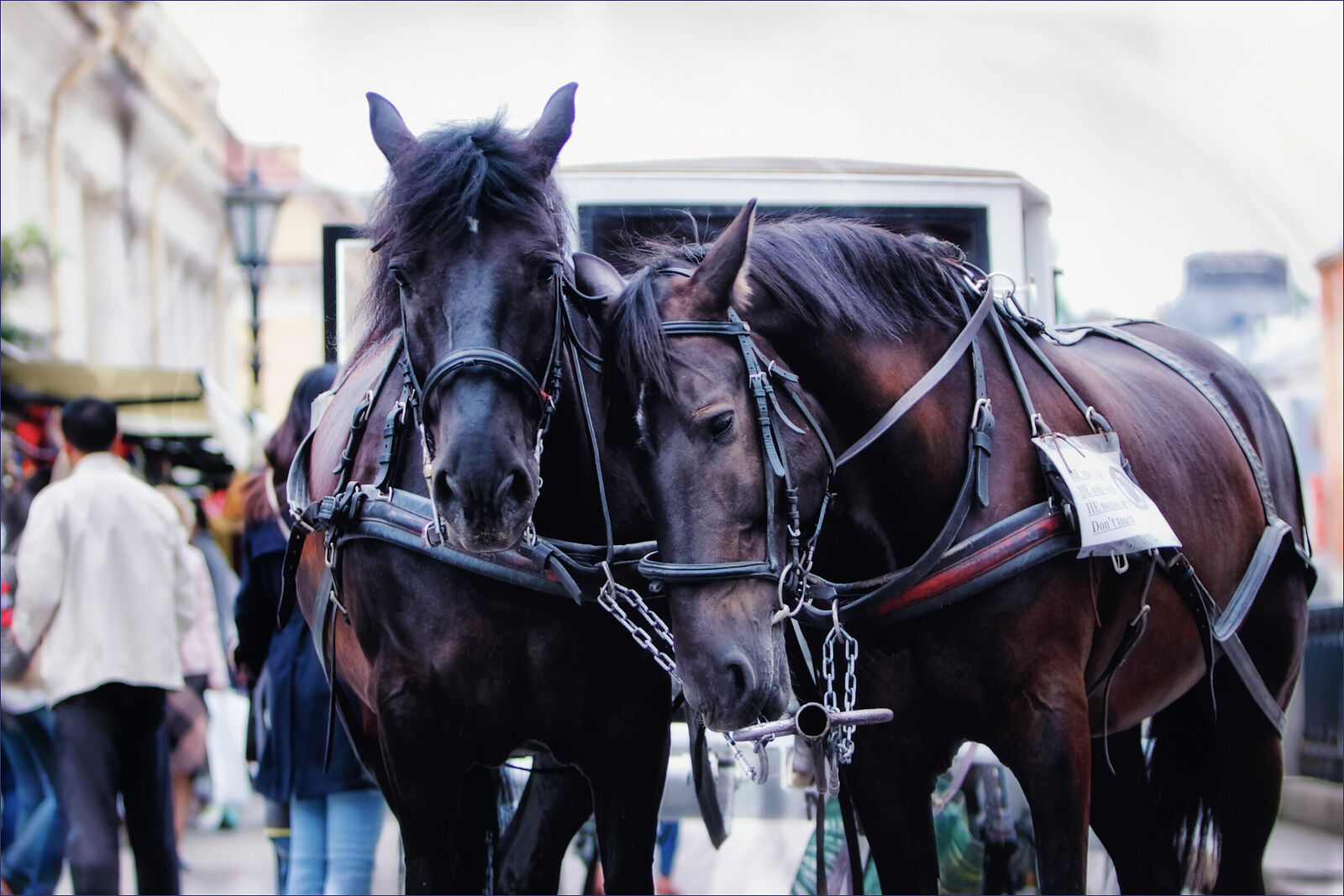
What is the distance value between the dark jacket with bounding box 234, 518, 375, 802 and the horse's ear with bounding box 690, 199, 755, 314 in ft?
7.79

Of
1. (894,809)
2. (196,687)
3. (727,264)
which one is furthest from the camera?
(196,687)

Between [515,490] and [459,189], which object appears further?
[459,189]

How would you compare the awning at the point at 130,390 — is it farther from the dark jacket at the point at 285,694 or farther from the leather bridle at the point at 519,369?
the leather bridle at the point at 519,369

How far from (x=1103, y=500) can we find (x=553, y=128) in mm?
1248

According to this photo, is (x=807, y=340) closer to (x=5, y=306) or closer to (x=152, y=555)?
(x=152, y=555)

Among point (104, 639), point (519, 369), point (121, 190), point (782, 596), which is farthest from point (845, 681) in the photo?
point (121, 190)

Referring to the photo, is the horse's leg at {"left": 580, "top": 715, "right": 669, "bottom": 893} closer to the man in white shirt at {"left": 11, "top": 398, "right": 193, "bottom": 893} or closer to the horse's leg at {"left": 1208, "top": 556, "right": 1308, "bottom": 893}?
the horse's leg at {"left": 1208, "top": 556, "right": 1308, "bottom": 893}

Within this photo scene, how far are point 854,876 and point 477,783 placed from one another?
3.14 ft

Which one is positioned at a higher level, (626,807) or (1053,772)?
(1053,772)

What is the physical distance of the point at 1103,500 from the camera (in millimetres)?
2625

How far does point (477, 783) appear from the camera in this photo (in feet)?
11.4

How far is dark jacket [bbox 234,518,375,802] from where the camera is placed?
4.36 m

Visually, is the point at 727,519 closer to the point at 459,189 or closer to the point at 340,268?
the point at 459,189

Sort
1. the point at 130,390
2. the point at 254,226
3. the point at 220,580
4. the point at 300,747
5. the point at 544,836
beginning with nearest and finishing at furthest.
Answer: the point at 544,836, the point at 300,747, the point at 220,580, the point at 130,390, the point at 254,226
